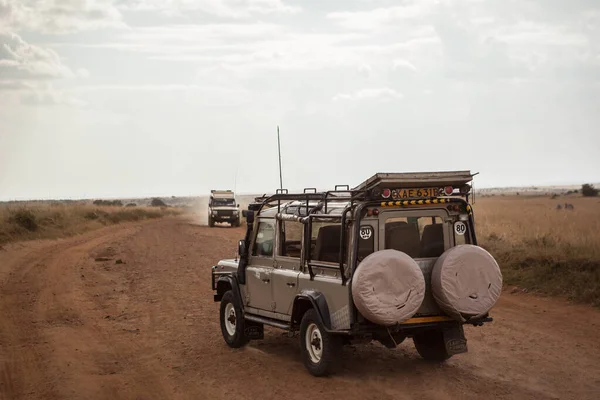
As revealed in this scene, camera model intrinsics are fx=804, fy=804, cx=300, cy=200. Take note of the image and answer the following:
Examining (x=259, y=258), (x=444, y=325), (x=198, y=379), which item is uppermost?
(x=259, y=258)

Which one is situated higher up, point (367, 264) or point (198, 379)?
point (367, 264)

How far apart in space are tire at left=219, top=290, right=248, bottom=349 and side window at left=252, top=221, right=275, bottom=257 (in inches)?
37.3

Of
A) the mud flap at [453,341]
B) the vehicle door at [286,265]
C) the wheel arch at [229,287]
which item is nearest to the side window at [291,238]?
the vehicle door at [286,265]

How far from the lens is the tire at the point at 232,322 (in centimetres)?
1208

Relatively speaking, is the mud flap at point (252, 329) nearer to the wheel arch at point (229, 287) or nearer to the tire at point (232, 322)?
the tire at point (232, 322)

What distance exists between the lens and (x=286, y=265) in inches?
433

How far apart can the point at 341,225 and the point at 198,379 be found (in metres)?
2.82

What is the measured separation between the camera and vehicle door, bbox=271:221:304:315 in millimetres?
10704

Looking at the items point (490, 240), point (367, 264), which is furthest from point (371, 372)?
point (490, 240)

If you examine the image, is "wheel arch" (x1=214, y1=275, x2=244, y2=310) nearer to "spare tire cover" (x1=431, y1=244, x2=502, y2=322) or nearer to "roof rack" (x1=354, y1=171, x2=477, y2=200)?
"roof rack" (x1=354, y1=171, x2=477, y2=200)

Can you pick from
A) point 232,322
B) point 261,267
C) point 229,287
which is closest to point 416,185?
point 261,267

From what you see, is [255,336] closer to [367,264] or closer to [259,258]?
[259,258]

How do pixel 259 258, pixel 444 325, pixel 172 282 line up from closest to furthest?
1. pixel 444 325
2. pixel 259 258
3. pixel 172 282

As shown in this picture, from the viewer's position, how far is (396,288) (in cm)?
912
